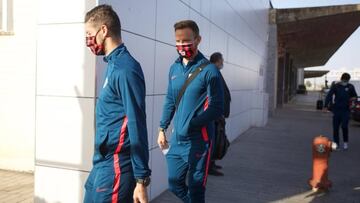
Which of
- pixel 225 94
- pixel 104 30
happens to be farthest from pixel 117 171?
pixel 225 94

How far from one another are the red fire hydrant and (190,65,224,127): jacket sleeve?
3143 millimetres

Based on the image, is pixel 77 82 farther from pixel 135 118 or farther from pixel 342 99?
pixel 342 99

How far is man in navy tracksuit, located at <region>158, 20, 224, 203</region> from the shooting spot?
3.63 m

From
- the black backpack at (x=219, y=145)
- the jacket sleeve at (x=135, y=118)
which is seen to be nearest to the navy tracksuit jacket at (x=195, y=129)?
the jacket sleeve at (x=135, y=118)

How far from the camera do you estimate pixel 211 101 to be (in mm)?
3619

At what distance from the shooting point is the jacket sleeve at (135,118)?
2.43 meters

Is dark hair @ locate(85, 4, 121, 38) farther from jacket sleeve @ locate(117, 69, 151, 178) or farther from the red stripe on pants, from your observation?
the red stripe on pants

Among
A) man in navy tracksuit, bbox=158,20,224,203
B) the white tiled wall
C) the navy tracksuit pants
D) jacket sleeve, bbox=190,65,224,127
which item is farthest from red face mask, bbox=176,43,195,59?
the navy tracksuit pants

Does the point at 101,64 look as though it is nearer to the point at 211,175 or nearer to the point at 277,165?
the point at 211,175

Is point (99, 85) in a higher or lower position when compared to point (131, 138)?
higher

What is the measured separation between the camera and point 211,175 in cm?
688

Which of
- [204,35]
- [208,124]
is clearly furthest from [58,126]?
[204,35]

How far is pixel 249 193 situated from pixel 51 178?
9.36ft

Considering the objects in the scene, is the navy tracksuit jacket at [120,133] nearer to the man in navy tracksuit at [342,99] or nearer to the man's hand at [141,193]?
the man's hand at [141,193]
